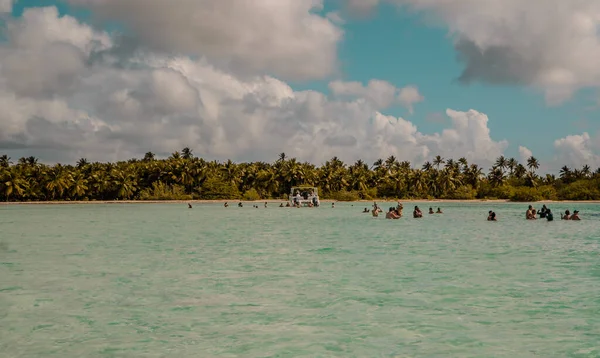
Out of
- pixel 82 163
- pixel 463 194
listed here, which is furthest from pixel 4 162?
pixel 463 194

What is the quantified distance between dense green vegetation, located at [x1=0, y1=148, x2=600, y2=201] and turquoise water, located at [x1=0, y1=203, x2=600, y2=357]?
8630cm

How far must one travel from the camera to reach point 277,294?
14297 millimetres

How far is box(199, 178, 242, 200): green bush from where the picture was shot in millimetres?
114000

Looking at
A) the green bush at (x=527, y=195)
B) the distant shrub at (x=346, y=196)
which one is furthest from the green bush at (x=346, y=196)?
the green bush at (x=527, y=195)

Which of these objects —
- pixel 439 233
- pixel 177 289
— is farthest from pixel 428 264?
pixel 439 233

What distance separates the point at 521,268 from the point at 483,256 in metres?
3.53

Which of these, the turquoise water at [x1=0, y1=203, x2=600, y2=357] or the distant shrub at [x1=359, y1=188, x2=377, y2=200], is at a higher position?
the distant shrub at [x1=359, y1=188, x2=377, y2=200]

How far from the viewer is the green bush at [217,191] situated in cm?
11400

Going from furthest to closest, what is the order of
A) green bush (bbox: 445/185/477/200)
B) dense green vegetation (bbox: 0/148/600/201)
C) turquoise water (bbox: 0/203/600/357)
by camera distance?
green bush (bbox: 445/185/477/200)
dense green vegetation (bbox: 0/148/600/201)
turquoise water (bbox: 0/203/600/357)

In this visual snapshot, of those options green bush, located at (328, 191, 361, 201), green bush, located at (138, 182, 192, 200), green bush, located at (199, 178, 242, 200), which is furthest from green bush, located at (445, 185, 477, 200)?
green bush, located at (138, 182, 192, 200)

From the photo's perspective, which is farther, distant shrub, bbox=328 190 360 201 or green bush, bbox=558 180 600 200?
green bush, bbox=558 180 600 200

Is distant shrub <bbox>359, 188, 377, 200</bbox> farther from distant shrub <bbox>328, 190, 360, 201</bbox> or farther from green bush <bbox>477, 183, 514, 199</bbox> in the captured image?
Answer: green bush <bbox>477, 183, 514, 199</bbox>

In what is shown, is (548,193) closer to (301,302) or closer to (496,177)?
(496,177)

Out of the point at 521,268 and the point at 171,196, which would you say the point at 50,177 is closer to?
the point at 171,196
